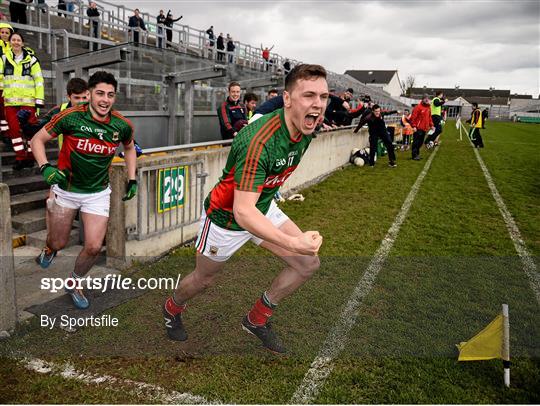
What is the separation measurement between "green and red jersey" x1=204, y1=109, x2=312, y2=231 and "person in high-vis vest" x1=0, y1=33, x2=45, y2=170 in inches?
202

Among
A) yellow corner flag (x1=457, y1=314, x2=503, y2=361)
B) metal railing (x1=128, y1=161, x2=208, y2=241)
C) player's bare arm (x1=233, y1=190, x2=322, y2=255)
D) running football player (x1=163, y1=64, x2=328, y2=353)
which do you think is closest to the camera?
player's bare arm (x1=233, y1=190, x2=322, y2=255)

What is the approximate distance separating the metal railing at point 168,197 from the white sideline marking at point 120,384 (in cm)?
214

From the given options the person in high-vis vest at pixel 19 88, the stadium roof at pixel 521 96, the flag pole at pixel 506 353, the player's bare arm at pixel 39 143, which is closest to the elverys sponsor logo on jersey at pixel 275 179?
the flag pole at pixel 506 353

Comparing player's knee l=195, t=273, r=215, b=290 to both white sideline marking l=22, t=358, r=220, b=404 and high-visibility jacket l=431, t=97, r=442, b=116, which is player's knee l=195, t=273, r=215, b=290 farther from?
high-visibility jacket l=431, t=97, r=442, b=116

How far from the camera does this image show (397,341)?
3.95 metres

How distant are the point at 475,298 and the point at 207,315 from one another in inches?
114

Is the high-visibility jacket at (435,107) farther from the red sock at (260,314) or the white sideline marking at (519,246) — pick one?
the red sock at (260,314)

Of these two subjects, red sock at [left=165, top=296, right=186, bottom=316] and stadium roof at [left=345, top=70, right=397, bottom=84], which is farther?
stadium roof at [left=345, top=70, right=397, bottom=84]

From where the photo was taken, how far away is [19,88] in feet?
24.0

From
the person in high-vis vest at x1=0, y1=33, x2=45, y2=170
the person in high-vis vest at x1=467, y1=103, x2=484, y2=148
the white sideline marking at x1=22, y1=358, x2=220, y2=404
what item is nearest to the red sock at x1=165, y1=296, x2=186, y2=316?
the white sideline marking at x1=22, y1=358, x2=220, y2=404

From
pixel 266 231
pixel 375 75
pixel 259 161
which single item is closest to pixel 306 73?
pixel 259 161

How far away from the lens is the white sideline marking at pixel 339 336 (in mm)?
3226

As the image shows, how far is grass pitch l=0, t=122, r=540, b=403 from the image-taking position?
3225 millimetres

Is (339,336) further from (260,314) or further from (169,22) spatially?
(169,22)
